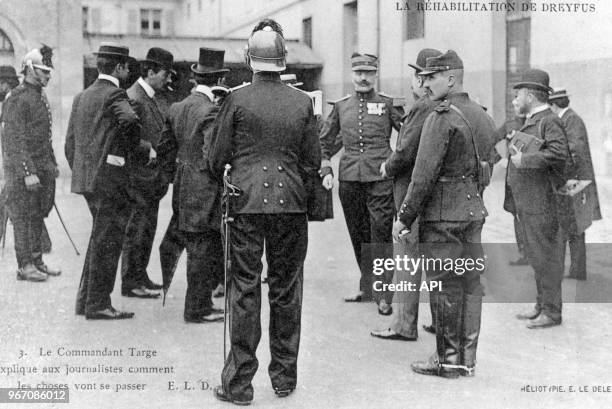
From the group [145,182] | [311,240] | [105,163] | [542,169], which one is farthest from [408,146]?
[311,240]

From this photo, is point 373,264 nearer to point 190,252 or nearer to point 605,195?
point 190,252

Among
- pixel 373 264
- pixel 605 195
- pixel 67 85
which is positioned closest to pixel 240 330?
pixel 373 264

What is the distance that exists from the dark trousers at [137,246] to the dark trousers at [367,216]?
5.48ft

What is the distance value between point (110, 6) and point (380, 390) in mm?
38886

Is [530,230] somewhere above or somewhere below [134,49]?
below

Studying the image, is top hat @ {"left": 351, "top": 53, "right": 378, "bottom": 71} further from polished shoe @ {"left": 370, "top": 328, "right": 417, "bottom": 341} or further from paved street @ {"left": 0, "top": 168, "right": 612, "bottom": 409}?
polished shoe @ {"left": 370, "top": 328, "right": 417, "bottom": 341}

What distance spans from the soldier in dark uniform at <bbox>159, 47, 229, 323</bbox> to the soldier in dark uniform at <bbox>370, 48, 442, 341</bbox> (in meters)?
1.25

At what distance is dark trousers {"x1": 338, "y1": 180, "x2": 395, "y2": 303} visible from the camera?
571 cm

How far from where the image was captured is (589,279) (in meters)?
6.57

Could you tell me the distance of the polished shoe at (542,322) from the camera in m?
5.20

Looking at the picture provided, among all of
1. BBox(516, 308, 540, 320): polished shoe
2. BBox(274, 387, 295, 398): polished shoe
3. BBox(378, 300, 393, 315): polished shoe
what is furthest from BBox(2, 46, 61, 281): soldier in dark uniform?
BBox(516, 308, 540, 320): polished shoe

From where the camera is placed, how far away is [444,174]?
4.20m

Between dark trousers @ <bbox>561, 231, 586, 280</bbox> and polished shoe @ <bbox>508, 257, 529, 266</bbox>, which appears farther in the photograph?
polished shoe @ <bbox>508, 257, 529, 266</bbox>

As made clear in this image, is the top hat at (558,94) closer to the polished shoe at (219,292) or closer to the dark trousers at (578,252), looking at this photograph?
the dark trousers at (578,252)
